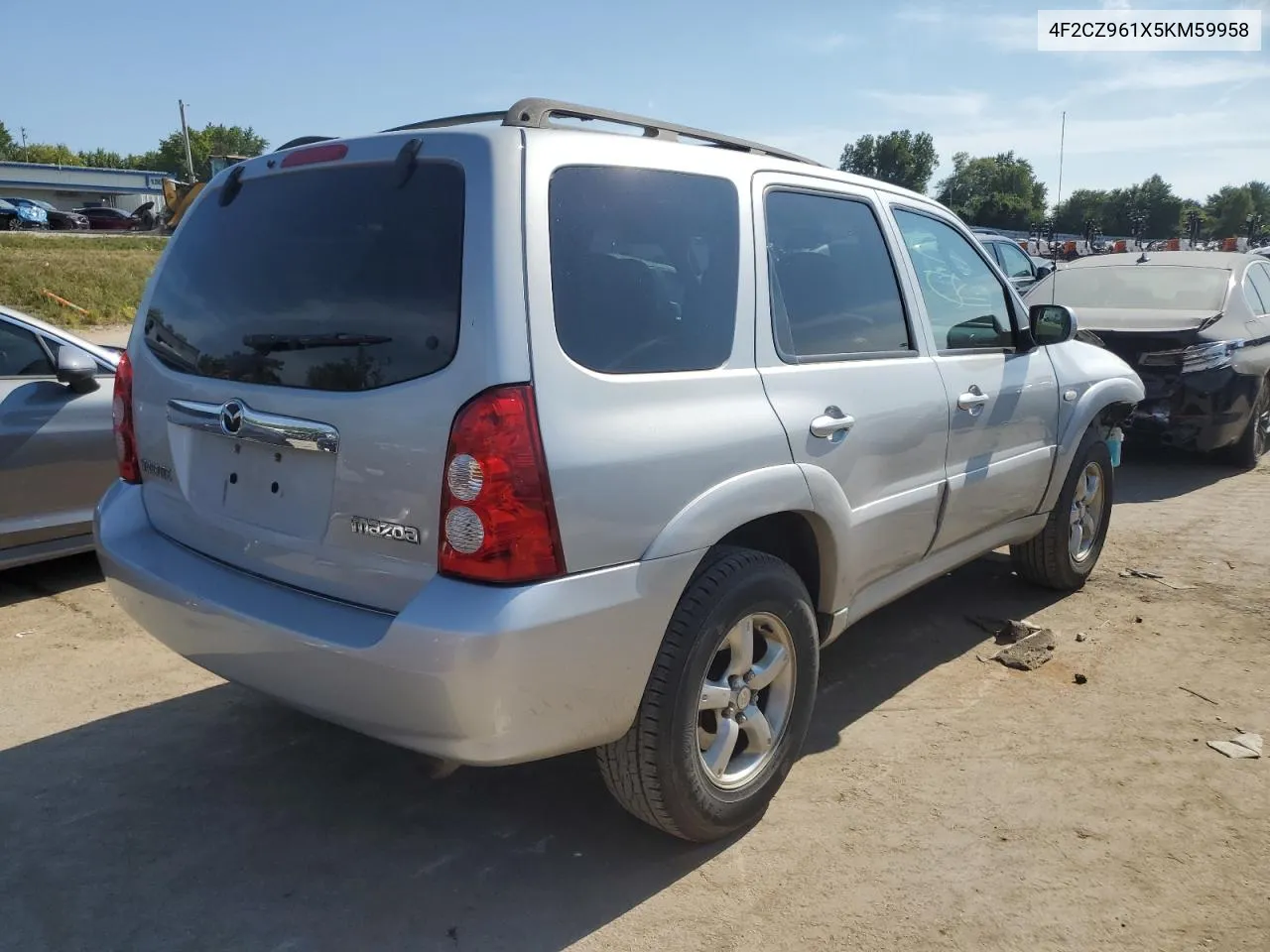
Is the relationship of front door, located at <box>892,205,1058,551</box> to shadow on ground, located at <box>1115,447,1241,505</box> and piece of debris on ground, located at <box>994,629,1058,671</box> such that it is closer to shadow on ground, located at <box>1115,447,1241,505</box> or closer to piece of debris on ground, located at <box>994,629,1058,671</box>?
piece of debris on ground, located at <box>994,629,1058,671</box>

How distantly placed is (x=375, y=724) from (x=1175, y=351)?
7.07m

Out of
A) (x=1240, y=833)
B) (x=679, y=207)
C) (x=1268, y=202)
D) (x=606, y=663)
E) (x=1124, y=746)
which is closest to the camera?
(x=606, y=663)

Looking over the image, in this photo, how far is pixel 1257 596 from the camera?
5.10 m

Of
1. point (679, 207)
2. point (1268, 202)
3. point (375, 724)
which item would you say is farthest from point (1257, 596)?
point (1268, 202)

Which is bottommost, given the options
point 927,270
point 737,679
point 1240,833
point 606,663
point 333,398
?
point 1240,833

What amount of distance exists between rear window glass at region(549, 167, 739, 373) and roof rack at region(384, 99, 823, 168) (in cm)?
19

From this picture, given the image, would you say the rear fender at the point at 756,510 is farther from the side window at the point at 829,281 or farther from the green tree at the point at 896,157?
the green tree at the point at 896,157

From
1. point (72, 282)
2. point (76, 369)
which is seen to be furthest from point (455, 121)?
point (72, 282)

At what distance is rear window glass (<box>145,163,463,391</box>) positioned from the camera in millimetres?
2369

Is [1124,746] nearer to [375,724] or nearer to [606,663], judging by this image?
[606,663]

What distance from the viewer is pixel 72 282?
20.2 m

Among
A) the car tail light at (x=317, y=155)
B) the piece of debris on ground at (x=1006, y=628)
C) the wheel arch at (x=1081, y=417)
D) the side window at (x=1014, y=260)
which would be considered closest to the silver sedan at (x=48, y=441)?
the car tail light at (x=317, y=155)

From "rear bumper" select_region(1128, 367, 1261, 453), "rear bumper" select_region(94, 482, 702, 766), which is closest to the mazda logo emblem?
"rear bumper" select_region(94, 482, 702, 766)

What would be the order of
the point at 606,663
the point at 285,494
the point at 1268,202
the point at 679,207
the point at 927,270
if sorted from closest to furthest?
the point at 606,663
the point at 285,494
the point at 679,207
the point at 927,270
the point at 1268,202
